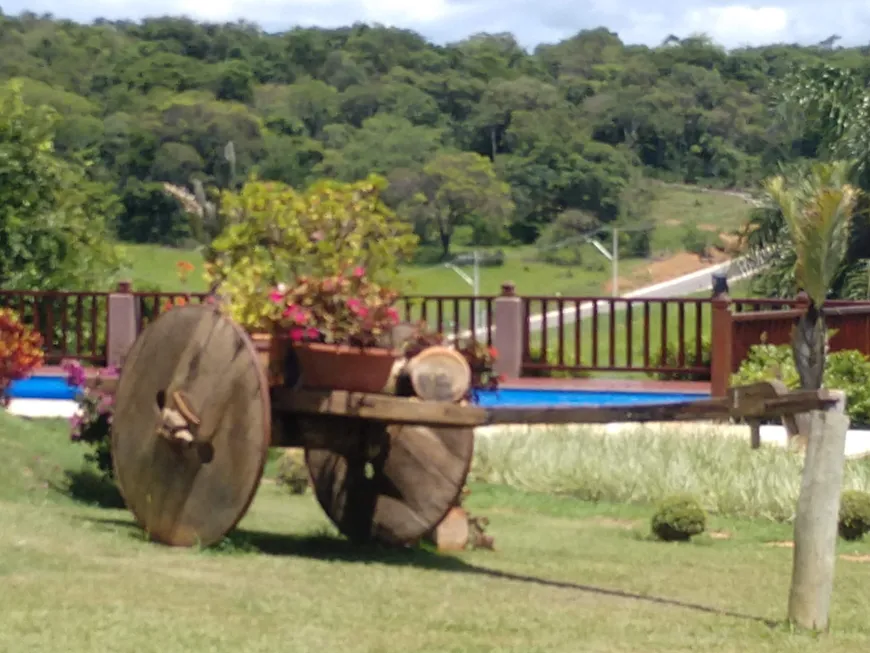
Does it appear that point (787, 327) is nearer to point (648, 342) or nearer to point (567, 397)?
point (648, 342)

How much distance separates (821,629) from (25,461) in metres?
5.40

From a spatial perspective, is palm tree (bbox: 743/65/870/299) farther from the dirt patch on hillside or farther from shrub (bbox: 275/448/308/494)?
the dirt patch on hillside

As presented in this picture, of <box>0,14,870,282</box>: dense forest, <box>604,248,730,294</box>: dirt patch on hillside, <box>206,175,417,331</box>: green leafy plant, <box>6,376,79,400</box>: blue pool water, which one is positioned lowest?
<box>604,248,730,294</box>: dirt patch on hillside

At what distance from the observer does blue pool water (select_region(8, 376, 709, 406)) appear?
15.8m

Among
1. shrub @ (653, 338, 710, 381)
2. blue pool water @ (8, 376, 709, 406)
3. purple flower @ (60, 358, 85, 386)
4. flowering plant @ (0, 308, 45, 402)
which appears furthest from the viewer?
shrub @ (653, 338, 710, 381)

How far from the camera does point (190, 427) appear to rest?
7.18 metres

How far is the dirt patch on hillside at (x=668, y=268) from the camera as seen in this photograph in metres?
52.0

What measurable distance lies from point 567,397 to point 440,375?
9.27 metres

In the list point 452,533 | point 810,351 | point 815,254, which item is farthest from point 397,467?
point 815,254

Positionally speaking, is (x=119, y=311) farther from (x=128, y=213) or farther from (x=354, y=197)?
(x=128, y=213)

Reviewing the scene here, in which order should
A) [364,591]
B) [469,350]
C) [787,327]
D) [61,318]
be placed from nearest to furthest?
[364,591] → [469,350] → [787,327] → [61,318]

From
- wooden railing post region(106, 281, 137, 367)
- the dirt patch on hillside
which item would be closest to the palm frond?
wooden railing post region(106, 281, 137, 367)

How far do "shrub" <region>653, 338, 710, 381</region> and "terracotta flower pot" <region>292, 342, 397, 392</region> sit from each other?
961cm

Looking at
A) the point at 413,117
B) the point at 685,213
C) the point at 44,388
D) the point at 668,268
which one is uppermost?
the point at 413,117
